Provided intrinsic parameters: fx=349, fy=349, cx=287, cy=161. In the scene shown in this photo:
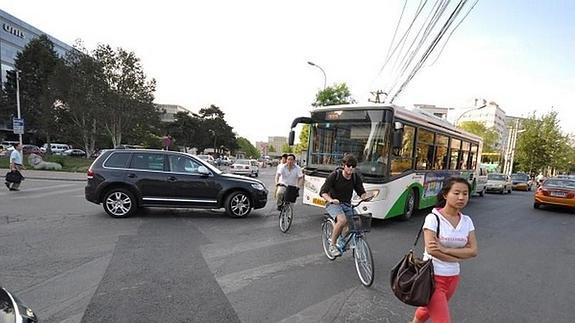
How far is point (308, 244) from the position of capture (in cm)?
683

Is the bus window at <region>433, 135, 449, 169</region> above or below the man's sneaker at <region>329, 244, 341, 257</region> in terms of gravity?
above

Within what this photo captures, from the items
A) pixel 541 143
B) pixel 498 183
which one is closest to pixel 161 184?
pixel 498 183

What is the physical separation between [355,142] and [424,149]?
103 inches

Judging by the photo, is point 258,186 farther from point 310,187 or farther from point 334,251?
point 334,251

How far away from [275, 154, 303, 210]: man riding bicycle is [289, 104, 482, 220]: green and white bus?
1.02 meters

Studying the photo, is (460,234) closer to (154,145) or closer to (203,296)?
(203,296)

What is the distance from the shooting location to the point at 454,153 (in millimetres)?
12625

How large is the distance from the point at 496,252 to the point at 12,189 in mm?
15072

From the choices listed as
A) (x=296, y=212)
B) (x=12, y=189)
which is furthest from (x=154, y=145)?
(x=296, y=212)

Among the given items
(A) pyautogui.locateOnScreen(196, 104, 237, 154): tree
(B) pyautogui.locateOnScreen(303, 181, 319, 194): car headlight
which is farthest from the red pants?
(A) pyautogui.locateOnScreen(196, 104, 237, 154): tree

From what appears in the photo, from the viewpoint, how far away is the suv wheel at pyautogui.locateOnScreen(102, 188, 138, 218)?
8438 millimetres

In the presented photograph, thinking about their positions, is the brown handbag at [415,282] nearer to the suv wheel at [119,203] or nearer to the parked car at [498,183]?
the suv wheel at [119,203]

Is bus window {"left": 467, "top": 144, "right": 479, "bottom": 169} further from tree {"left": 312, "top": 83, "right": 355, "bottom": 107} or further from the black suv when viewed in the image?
tree {"left": 312, "top": 83, "right": 355, "bottom": 107}

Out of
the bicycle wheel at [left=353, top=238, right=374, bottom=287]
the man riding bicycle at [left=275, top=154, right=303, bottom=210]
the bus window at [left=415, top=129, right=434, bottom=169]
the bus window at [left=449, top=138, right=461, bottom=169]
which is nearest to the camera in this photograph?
the bicycle wheel at [left=353, top=238, right=374, bottom=287]
